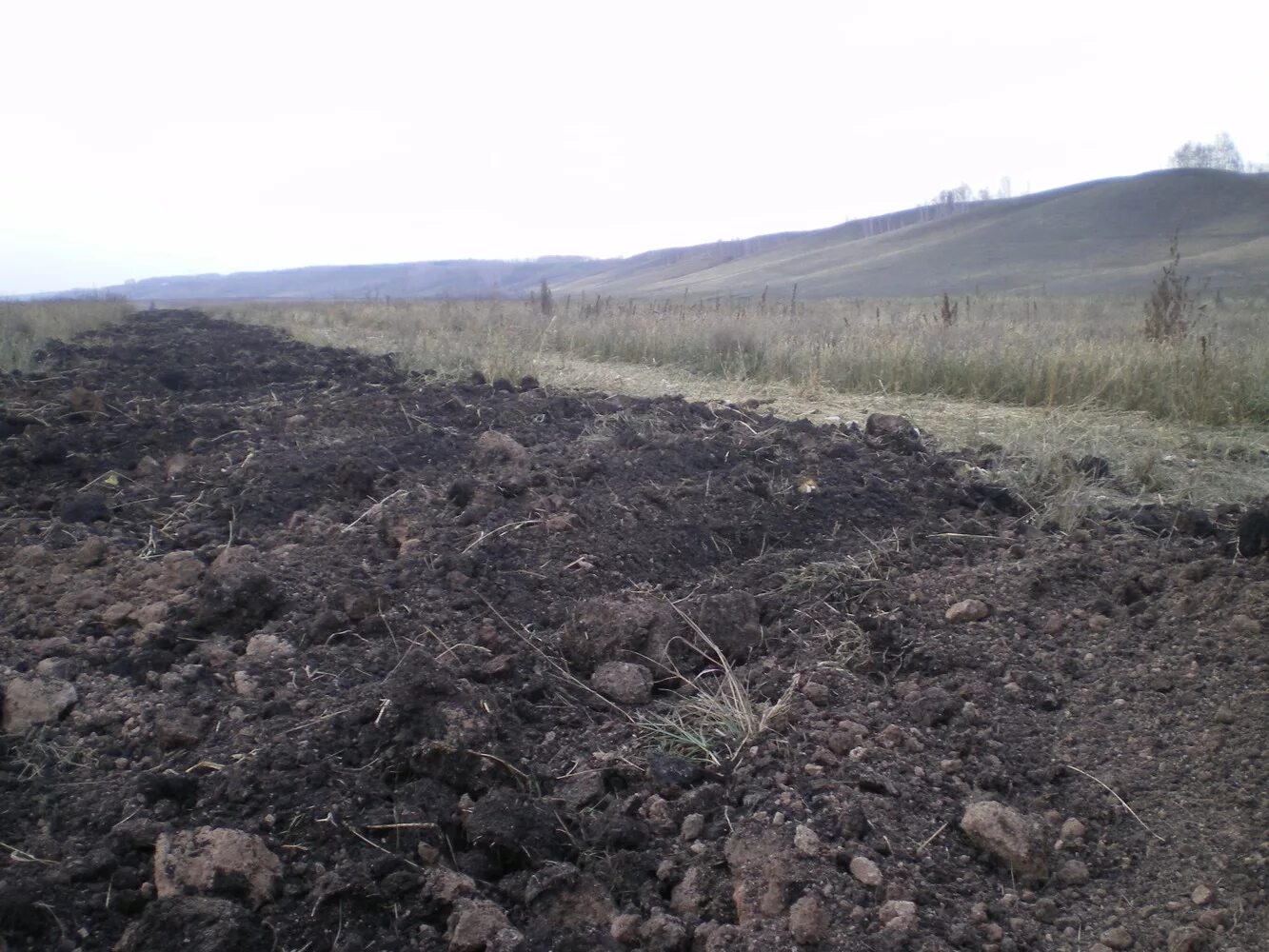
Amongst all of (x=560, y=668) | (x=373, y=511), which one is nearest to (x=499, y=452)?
(x=373, y=511)

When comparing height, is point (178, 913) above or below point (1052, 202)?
below

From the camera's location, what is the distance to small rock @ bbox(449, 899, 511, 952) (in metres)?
1.84

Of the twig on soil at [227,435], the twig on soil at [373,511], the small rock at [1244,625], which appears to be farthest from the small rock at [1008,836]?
the twig on soil at [227,435]

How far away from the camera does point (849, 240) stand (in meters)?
93.2

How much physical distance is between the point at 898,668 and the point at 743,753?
676mm

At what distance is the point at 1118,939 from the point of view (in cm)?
175

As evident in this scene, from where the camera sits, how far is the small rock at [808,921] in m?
1.79

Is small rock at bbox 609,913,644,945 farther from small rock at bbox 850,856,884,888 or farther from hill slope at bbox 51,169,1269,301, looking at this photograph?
hill slope at bbox 51,169,1269,301

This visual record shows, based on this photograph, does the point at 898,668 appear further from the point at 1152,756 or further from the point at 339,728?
the point at 339,728

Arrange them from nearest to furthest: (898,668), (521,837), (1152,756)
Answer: (521,837) → (1152,756) → (898,668)

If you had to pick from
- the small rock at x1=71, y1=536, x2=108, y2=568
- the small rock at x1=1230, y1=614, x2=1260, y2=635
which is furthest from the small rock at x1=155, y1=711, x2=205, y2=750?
the small rock at x1=1230, y1=614, x2=1260, y2=635

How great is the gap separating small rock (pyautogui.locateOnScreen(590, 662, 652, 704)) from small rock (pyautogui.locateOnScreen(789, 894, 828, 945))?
103cm

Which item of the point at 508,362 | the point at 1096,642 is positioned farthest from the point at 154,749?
the point at 508,362

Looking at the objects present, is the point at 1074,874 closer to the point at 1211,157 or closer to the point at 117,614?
the point at 117,614
